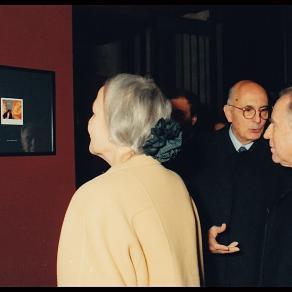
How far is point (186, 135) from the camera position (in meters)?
3.02

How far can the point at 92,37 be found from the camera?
694cm

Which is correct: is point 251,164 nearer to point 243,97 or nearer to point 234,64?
point 243,97

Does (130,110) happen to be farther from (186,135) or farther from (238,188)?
(186,135)

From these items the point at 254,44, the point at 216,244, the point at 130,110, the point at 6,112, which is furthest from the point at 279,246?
the point at 254,44

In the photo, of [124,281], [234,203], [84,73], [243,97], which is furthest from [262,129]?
[84,73]

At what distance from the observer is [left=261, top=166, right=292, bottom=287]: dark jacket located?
1.80m

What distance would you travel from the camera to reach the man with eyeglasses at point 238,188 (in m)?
2.39

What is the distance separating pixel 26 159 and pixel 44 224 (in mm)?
509

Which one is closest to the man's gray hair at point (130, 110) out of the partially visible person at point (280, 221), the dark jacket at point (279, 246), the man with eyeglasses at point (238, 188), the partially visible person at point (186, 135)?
the partially visible person at point (280, 221)

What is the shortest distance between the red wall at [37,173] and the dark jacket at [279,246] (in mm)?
1766

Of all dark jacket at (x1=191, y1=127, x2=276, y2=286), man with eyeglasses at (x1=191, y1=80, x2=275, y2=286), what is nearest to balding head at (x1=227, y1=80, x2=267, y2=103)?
man with eyeglasses at (x1=191, y1=80, x2=275, y2=286)

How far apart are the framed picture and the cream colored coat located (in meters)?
1.80

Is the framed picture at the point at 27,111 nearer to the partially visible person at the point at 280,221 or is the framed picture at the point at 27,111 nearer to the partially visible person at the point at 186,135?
the partially visible person at the point at 186,135

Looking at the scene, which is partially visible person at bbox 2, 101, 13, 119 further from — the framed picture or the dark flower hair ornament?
the dark flower hair ornament
